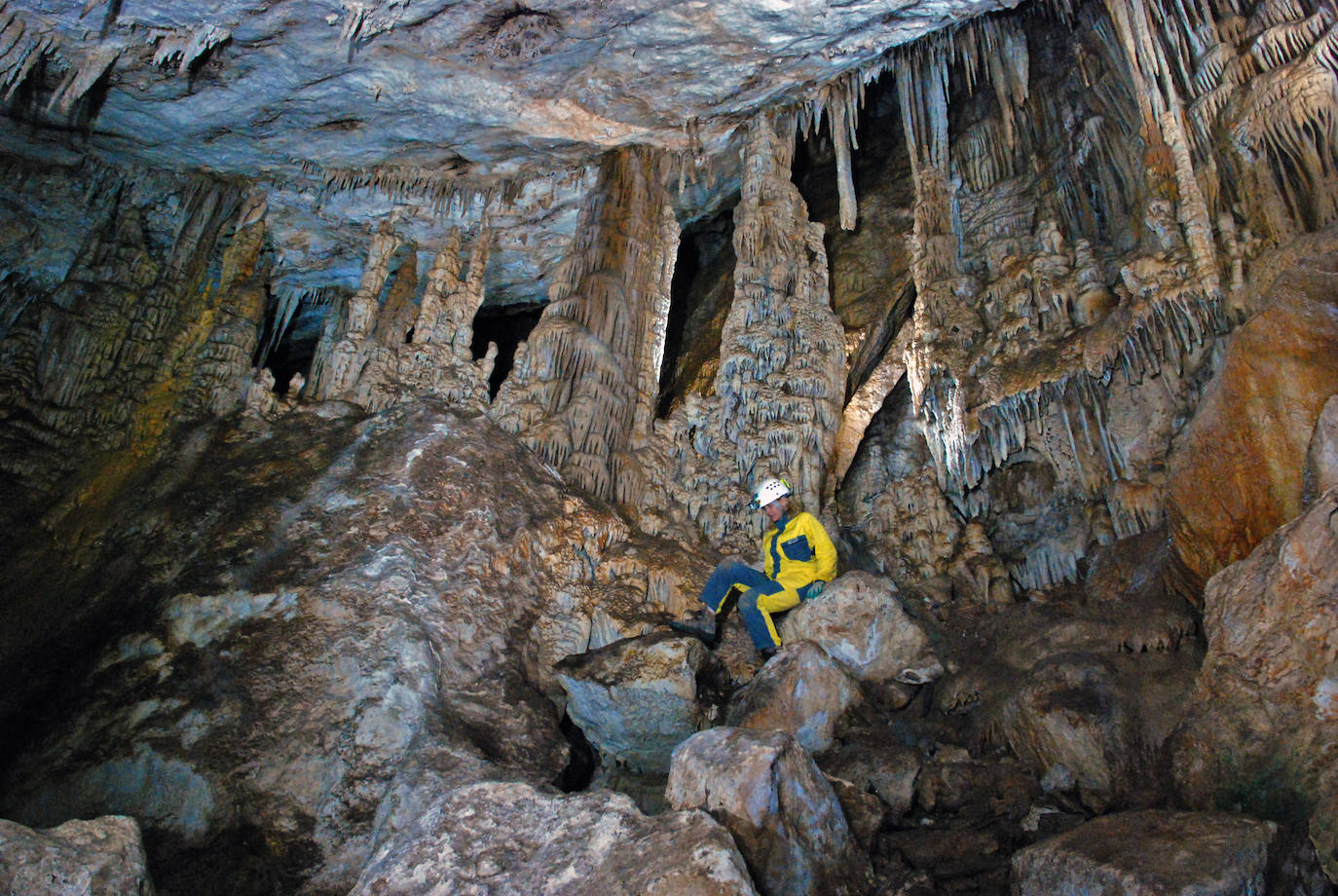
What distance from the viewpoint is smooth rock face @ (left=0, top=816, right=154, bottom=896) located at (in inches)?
107

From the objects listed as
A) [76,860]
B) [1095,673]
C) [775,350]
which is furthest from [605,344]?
[76,860]

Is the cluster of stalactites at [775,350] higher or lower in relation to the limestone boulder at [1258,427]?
higher

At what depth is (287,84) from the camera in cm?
934

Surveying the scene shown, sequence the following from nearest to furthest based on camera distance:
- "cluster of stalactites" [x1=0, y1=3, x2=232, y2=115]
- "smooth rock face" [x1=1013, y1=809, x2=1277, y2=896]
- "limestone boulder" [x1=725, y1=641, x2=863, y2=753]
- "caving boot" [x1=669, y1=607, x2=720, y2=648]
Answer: "smooth rock face" [x1=1013, y1=809, x2=1277, y2=896]
"limestone boulder" [x1=725, y1=641, x2=863, y2=753]
"caving boot" [x1=669, y1=607, x2=720, y2=648]
"cluster of stalactites" [x1=0, y1=3, x2=232, y2=115]

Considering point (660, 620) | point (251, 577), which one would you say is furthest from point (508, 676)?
point (251, 577)

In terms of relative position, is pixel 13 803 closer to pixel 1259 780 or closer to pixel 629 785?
pixel 629 785

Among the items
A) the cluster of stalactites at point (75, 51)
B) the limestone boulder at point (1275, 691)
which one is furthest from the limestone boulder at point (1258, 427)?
the cluster of stalactites at point (75, 51)

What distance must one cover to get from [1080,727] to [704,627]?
276cm

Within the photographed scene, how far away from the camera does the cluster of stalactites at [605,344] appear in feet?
28.0

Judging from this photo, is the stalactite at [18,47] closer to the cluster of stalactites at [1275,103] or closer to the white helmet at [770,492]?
the white helmet at [770,492]

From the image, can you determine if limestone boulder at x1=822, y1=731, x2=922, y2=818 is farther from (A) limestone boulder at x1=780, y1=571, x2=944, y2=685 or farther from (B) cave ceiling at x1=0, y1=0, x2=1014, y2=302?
(B) cave ceiling at x1=0, y1=0, x2=1014, y2=302

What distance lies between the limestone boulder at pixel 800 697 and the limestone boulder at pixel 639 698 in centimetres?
36

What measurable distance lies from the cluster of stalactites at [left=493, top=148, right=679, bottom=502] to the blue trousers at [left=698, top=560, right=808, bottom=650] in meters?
2.16

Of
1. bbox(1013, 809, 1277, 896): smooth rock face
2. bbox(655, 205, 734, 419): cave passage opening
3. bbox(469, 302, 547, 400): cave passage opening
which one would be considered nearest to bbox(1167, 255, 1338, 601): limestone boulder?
bbox(1013, 809, 1277, 896): smooth rock face
